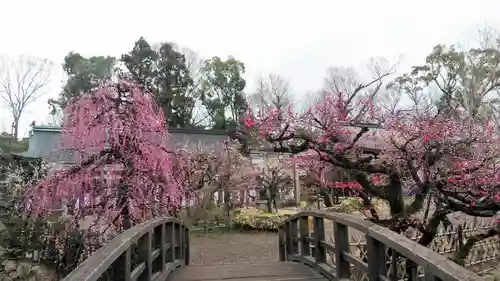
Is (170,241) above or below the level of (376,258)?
below

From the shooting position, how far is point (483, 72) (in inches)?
790

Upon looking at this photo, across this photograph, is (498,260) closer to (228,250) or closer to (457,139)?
(457,139)

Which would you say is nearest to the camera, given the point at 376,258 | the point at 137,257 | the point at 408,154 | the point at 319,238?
the point at 376,258

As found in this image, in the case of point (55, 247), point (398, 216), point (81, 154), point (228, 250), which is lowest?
point (228, 250)

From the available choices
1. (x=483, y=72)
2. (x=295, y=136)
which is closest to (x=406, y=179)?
(x=295, y=136)

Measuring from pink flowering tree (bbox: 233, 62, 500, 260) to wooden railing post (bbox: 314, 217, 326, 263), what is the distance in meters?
1.43

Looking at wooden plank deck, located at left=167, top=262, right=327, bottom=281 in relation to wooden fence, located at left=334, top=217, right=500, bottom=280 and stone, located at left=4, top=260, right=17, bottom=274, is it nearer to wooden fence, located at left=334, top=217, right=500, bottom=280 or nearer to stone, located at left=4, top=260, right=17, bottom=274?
stone, located at left=4, top=260, right=17, bottom=274

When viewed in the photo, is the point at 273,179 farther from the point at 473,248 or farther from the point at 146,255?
the point at 146,255

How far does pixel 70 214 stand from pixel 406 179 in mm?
5475

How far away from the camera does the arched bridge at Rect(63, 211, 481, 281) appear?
1.82 metres

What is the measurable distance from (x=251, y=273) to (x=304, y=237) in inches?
41.9

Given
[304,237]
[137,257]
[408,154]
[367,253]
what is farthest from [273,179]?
[367,253]

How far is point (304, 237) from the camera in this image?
17.2 feet

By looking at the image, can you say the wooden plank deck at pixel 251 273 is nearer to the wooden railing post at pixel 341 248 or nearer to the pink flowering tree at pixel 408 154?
the wooden railing post at pixel 341 248
